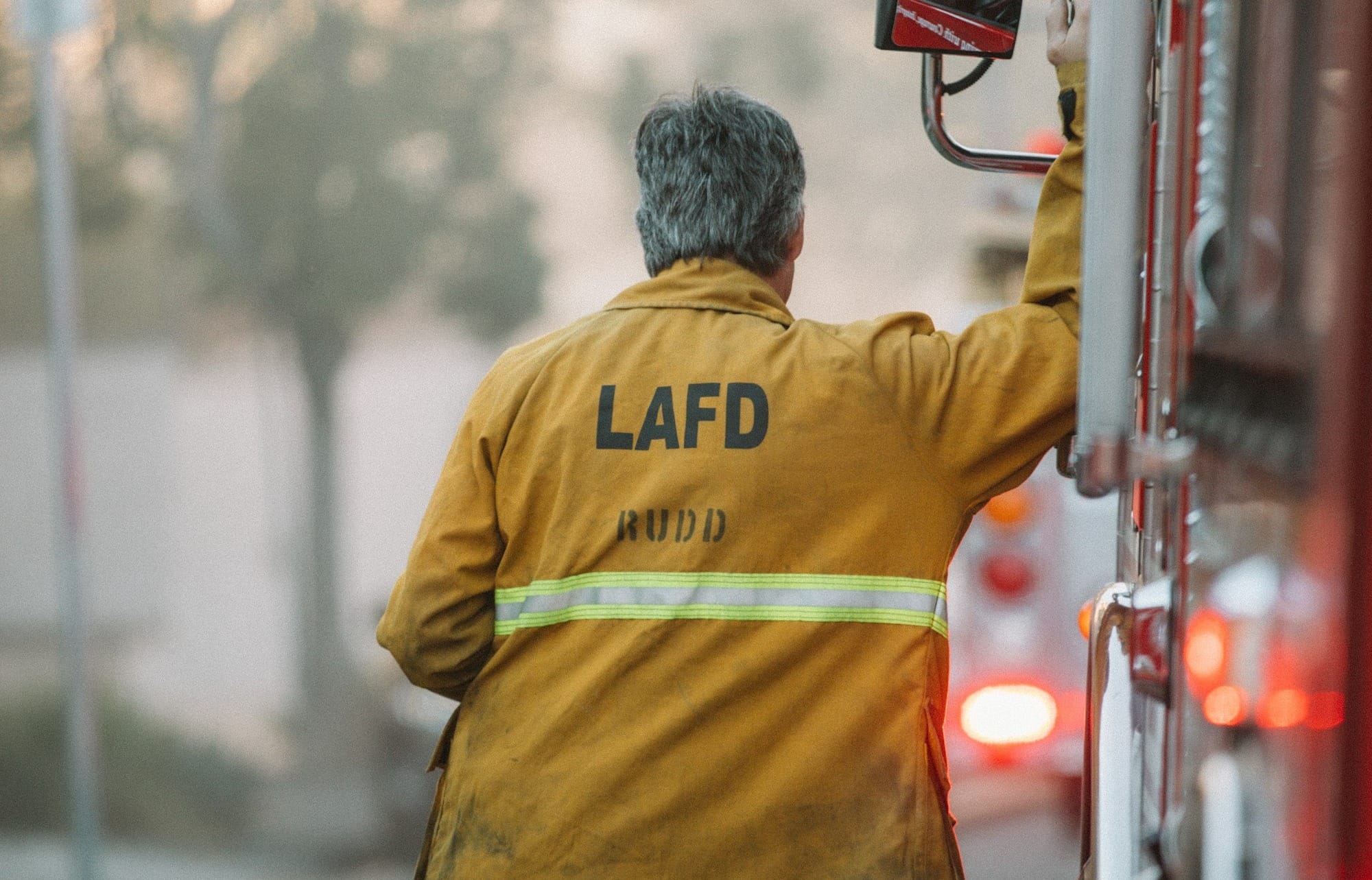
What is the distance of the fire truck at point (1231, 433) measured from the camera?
1.00 metres

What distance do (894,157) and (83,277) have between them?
4526mm

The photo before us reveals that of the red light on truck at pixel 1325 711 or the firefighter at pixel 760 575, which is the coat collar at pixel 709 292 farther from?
the red light on truck at pixel 1325 711

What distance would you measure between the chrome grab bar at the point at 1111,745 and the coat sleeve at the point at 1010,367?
313 mm

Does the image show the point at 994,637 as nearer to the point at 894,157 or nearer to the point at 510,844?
the point at 510,844

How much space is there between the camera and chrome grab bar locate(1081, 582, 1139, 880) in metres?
1.65

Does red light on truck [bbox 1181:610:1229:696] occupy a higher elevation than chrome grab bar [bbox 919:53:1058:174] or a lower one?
lower

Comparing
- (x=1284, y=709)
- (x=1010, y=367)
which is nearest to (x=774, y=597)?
(x=1010, y=367)

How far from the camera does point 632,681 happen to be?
2189mm

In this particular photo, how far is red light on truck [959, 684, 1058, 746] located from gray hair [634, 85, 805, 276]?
3.20 metres

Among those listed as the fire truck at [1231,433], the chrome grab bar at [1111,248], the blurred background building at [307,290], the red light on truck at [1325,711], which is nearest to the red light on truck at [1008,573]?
the blurred background building at [307,290]

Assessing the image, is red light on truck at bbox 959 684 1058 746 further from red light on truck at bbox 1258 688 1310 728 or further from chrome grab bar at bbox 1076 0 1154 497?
red light on truck at bbox 1258 688 1310 728

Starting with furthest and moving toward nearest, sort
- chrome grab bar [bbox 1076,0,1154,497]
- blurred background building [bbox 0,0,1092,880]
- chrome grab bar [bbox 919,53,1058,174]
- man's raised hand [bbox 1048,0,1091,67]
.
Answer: blurred background building [bbox 0,0,1092,880] → chrome grab bar [bbox 919,53,1058,174] → man's raised hand [bbox 1048,0,1091,67] → chrome grab bar [bbox 1076,0,1154,497]

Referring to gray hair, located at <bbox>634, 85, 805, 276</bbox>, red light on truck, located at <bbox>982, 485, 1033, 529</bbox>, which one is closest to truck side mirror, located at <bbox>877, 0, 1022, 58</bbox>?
gray hair, located at <bbox>634, 85, 805, 276</bbox>

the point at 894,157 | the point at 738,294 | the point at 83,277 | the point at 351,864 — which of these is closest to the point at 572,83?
the point at 894,157
